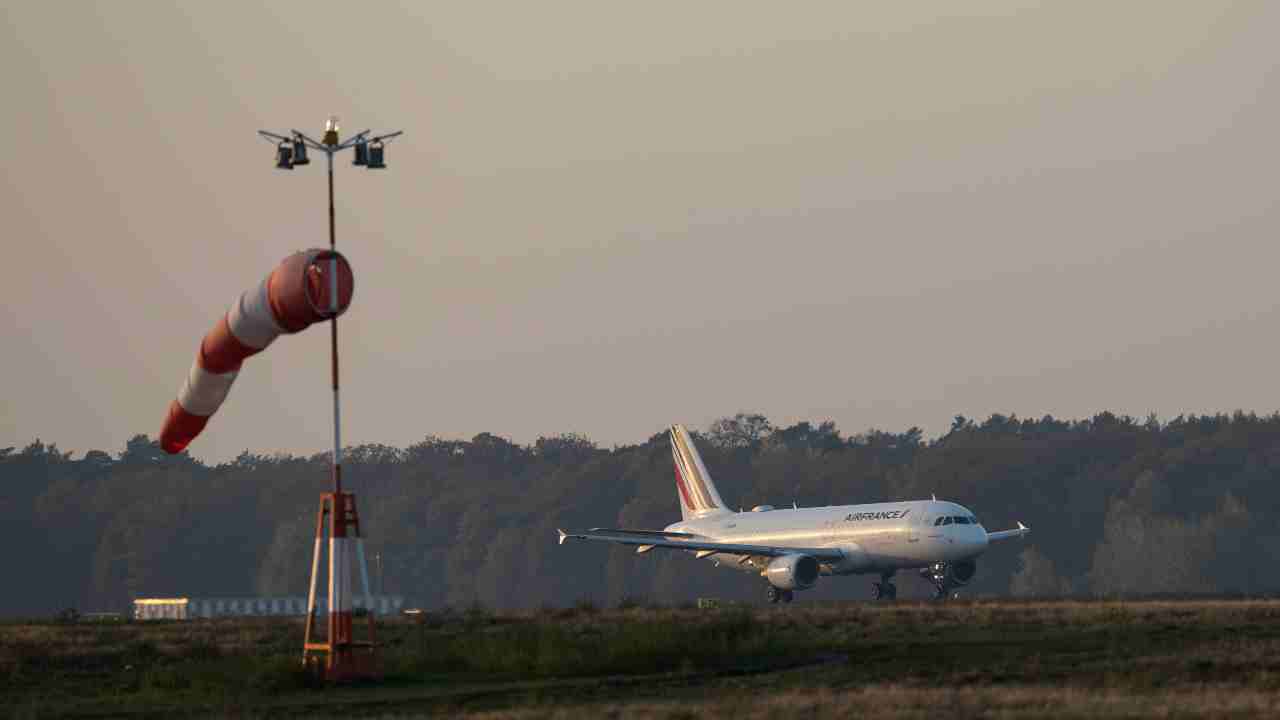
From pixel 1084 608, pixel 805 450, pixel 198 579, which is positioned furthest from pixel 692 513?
pixel 805 450

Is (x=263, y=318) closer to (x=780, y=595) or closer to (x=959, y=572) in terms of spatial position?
(x=959, y=572)

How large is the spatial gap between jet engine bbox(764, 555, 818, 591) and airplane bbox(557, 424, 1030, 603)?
0.12 feet

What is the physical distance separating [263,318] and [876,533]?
141 feet

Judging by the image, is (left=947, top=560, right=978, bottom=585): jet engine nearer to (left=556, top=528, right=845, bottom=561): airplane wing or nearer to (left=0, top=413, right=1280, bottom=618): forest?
(left=556, top=528, right=845, bottom=561): airplane wing

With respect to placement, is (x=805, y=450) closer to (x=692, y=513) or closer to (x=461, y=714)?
(x=692, y=513)

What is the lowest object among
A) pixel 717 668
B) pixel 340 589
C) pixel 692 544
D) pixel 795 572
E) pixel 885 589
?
pixel 717 668

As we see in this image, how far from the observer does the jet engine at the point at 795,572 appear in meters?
75.4

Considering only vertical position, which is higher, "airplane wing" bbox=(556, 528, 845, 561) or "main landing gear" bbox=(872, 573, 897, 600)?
"airplane wing" bbox=(556, 528, 845, 561)

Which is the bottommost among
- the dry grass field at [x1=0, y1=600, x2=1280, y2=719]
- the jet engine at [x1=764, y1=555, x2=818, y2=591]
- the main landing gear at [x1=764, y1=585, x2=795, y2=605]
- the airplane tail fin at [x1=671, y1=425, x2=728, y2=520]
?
the dry grass field at [x1=0, y1=600, x2=1280, y2=719]

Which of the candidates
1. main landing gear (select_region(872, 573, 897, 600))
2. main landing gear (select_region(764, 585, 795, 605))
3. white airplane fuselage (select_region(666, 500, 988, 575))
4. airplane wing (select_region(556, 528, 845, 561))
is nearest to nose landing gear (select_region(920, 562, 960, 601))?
white airplane fuselage (select_region(666, 500, 988, 575))

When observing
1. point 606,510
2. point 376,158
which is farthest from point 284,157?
point 606,510

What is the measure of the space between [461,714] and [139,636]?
19126 millimetres

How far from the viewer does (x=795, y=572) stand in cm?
7531

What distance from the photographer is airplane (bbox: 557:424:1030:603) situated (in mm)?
71000
